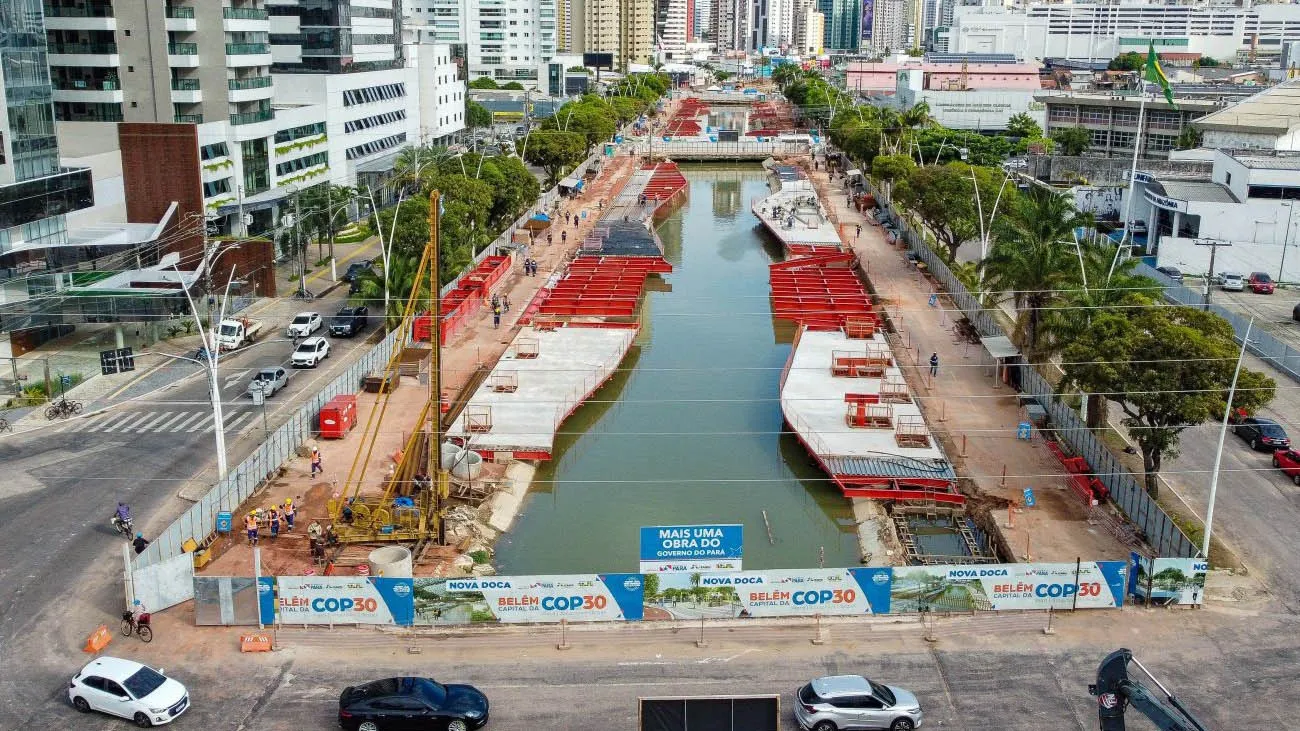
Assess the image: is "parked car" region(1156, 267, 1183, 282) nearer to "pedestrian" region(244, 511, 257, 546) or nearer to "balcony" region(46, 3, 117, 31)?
"pedestrian" region(244, 511, 257, 546)

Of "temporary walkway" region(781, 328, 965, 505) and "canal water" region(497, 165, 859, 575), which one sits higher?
"temporary walkway" region(781, 328, 965, 505)

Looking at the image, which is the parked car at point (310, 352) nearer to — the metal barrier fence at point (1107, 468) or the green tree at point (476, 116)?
the metal barrier fence at point (1107, 468)

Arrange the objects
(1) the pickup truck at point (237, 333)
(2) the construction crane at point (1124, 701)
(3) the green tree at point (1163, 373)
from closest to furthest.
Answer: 1. (2) the construction crane at point (1124, 701)
2. (3) the green tree at point (1163, 373)
3. (1) the pickup truck at point (237, 333)

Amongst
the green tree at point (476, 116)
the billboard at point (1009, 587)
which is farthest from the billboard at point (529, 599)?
the green tree at point (476, 116)

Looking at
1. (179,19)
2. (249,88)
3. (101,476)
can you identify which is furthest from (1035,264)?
(179,19)

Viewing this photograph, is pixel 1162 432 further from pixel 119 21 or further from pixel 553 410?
pixel 119 21

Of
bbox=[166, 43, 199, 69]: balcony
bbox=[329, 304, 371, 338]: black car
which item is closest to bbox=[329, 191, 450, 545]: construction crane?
bbox=[329, 304, 371, 338]: black car

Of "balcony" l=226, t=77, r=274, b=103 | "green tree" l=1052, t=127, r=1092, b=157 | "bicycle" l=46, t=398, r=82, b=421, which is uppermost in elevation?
"balcony" l=226, t=77, r=274, b=103
